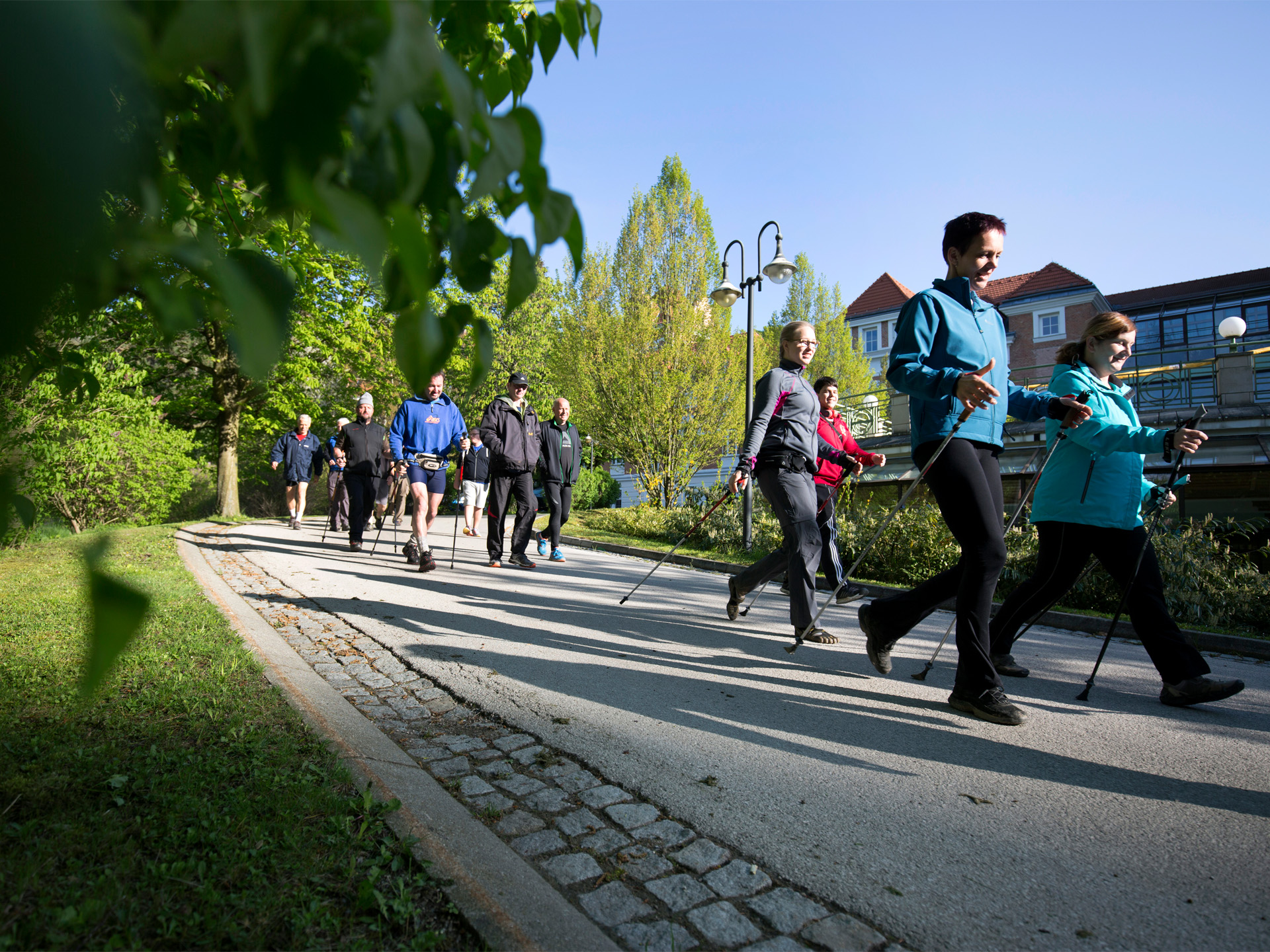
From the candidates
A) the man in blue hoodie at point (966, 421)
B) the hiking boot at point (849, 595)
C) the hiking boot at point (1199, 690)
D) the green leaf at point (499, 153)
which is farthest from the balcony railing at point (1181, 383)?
the green leaf at point (499, 153)

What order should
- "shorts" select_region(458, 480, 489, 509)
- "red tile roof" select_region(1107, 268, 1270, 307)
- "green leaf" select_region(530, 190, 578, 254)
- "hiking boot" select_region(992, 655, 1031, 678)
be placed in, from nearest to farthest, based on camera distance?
1. "green leaf" select_region(530, 190, 578, 254)
2. "hiking boot" select_region(992, 655, 1031, 678)
3. "shorts" select_region(458, 480, 489, 509)
4. "red tile roof" select_region(1107, 268, 1270, 307)

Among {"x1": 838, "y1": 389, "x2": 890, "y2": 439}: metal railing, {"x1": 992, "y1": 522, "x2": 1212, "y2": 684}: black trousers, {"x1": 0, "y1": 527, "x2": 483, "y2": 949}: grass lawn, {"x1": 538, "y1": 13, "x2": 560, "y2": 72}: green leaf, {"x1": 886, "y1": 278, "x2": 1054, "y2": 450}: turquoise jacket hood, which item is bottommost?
{"x1": 0, "y1": 527, "x2": 483, "y2": 949}: grass lawn

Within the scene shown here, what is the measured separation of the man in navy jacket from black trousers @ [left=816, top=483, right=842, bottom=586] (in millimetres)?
11743

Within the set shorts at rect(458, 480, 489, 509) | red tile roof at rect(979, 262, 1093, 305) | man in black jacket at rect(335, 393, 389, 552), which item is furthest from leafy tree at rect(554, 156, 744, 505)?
red tile roof at rect(979, 262, 1093, 305)

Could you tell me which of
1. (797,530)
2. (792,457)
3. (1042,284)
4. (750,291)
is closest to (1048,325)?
(1042,284)

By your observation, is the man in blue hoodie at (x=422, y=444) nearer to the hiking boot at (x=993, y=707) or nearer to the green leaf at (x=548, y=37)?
the hiking boot at (x=993, y=707)

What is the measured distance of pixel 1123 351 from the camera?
166 inches

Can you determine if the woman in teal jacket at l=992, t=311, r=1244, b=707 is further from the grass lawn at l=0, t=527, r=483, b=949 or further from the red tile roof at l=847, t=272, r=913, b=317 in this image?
the red tile roof at l=847, t=272, r=913, b=317

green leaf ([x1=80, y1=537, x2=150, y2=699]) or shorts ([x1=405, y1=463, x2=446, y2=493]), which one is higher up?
shorts ([x1=405, y1=463, x2=446, y2=493])

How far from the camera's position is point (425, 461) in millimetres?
9508

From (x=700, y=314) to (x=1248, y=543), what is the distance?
16928 millimetres

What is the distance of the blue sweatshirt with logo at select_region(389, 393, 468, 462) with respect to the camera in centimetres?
958

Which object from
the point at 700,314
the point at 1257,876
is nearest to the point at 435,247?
the point at 1257,876

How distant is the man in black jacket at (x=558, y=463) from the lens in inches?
426
